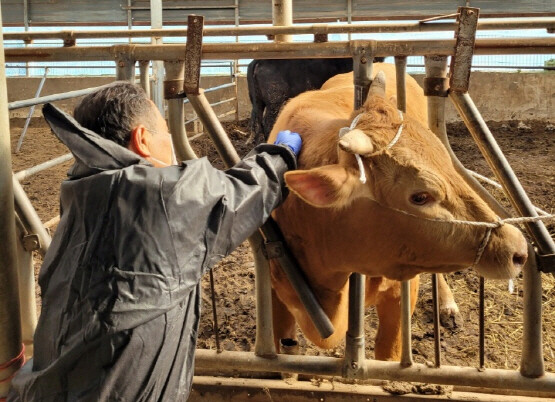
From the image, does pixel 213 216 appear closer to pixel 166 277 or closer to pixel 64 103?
pixel 166 277

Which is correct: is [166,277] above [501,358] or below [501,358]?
above

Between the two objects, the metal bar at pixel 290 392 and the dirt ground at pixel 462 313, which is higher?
the metal bar at pixel 290 392

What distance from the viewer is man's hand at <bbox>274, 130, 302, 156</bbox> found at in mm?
2715

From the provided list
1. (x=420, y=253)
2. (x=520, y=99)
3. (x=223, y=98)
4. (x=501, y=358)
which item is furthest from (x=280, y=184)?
(x=223, y=98)

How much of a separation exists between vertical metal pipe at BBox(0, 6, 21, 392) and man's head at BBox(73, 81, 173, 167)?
421 millimetres

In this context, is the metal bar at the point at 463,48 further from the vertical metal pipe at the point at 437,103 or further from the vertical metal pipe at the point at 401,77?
the vertical metal pipe at the point at 401,77

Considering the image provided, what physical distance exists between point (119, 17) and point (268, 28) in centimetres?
1496

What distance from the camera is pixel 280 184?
230 cm

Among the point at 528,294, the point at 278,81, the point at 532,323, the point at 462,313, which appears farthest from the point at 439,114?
the point at 278,81

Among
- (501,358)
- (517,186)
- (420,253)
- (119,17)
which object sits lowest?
(501,358)

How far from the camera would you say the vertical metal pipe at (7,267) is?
7.37 ft

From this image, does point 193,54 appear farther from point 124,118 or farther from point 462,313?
point 462,313

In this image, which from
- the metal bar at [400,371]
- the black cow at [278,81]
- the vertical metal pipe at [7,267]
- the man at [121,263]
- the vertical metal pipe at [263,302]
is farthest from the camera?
the black cow at [278,81]

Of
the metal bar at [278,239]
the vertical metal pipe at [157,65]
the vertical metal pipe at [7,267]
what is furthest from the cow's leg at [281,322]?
the vertical metal pipe at [157,65]
